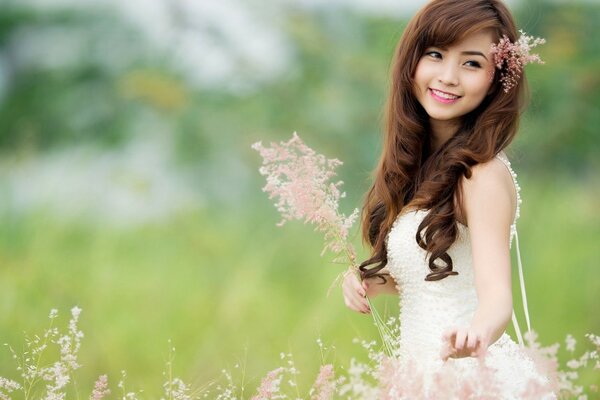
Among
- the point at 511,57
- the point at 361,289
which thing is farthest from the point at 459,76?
the point at 361,289

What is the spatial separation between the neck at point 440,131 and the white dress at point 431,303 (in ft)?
0.67

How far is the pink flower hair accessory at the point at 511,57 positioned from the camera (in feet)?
7.34

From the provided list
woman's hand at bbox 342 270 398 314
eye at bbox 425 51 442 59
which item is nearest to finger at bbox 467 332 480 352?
woman's hand at bbox 342 270 398 314

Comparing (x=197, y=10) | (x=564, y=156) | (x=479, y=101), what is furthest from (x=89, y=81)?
(x=479, y=101)

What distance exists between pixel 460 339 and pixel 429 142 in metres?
0.87

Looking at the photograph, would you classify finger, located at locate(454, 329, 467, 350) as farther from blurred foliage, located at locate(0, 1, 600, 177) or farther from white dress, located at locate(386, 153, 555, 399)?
blurred foliage, located at locate(0, 1, 600, 177)

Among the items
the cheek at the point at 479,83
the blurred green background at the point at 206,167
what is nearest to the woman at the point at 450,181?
the cheek at the point at 479,83

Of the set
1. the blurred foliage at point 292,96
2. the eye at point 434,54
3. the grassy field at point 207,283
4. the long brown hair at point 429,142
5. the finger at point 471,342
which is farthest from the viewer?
the blurred foliage at point 292,96

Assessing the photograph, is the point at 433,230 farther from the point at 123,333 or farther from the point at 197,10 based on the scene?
the point at 197,10

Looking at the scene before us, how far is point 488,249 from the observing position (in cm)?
204

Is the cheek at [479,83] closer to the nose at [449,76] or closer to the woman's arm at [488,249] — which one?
the nose at [449,76]

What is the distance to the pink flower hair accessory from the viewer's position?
2238mm

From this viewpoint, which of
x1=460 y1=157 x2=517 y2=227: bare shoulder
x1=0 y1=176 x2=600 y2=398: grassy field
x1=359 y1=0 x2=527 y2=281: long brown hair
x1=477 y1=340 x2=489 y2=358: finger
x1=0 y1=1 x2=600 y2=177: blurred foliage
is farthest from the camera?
x1=0 y1=1 x2=600 y2=177: blurred foliage

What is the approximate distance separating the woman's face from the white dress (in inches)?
6.7
